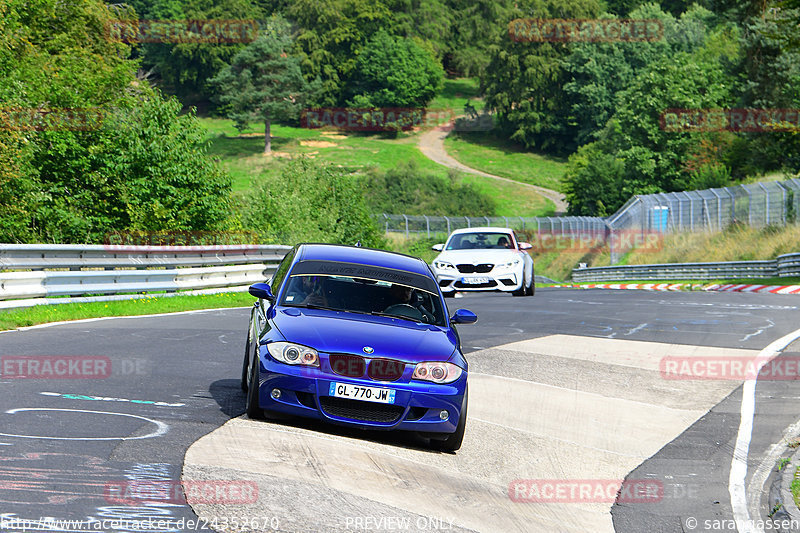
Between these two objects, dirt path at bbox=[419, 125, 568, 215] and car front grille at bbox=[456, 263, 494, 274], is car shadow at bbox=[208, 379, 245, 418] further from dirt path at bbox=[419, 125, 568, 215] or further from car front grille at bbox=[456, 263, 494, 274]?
dirt path at bbox=[419, 125, 568, 215]

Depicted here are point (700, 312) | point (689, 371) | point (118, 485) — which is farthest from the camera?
point (700, 312)

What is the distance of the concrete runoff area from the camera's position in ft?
19.8

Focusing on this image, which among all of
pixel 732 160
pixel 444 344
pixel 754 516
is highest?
pixel 444 344

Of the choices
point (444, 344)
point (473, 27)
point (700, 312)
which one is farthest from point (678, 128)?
point (473, 27)

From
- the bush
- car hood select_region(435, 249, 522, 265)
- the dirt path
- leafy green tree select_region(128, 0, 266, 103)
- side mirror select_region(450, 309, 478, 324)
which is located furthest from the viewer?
leafy green tree select_region(128, 0, 266, 103)

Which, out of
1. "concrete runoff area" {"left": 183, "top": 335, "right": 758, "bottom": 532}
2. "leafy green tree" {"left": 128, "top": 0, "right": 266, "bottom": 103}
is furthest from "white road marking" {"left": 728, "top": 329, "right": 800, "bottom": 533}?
"leafy green tree" {"left": 128, "top": 0, "right": 266, "bottom": 103}

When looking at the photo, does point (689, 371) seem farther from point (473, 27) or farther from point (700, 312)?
point (473, 27)

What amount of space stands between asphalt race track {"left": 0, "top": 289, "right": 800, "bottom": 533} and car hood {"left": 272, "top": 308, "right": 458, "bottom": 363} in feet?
2.32

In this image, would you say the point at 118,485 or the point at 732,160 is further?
the point at 732,160

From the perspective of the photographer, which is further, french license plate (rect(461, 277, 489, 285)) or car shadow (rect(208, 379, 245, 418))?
french license plate (rect(461, 277, 489, 285))

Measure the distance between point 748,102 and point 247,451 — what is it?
6950 centimetres

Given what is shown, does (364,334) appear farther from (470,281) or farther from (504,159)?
(504,159)

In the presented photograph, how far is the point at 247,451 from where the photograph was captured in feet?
22.7

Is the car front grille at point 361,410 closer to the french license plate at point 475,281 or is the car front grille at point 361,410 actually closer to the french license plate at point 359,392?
the french license plate at point 359,392
